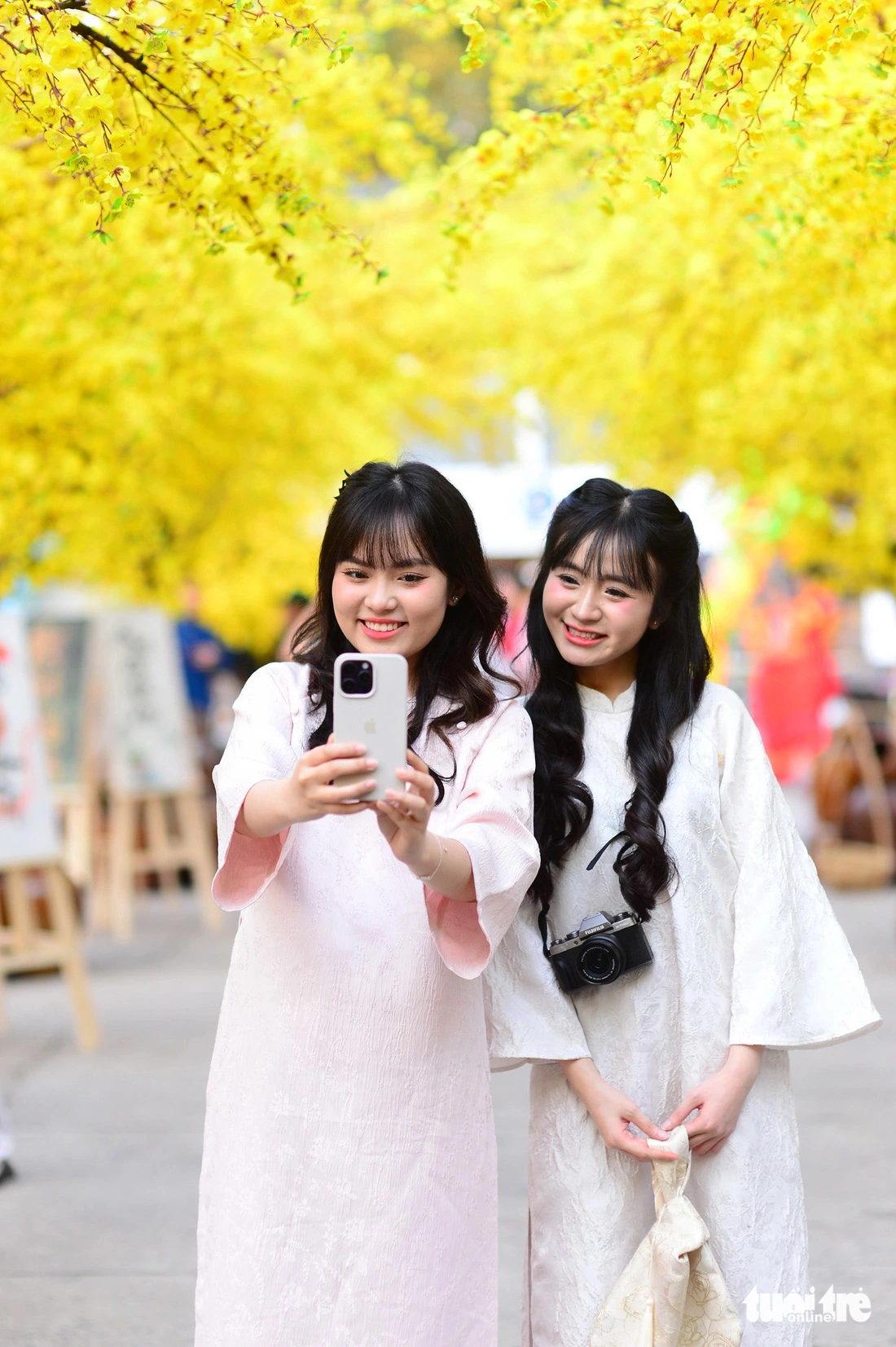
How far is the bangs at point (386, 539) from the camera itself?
7.76 ft

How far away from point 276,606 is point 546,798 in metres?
9.19

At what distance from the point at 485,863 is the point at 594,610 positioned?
1.87 ft

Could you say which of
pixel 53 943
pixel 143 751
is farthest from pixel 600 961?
pixel 143 751

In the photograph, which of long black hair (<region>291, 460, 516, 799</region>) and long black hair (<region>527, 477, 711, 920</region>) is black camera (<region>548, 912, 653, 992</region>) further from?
long black hair (<region>291, 460, 516, 799</region>)

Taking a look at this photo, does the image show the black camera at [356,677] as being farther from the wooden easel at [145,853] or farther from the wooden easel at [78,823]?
the wooden easel at [145,853]

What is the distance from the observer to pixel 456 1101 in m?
2.37

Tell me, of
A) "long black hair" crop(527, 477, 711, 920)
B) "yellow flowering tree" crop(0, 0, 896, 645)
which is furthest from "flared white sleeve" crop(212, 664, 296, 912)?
"yellow flowering tree" crop(0, 0, 896, 645)

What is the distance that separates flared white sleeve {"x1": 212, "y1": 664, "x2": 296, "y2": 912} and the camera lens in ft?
1.75

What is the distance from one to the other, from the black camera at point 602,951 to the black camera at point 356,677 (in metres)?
0.71

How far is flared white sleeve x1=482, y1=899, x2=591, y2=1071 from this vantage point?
8.32ft

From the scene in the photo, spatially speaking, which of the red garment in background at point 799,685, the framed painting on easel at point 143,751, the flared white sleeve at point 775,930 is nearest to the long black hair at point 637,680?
the flared white sleeve at point 775,930

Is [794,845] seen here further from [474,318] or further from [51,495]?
[474,318]

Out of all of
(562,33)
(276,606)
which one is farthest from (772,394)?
(276,606)

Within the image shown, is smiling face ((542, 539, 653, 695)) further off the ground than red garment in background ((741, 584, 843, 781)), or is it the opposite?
smiling face ((542, 539, 653, 695))
